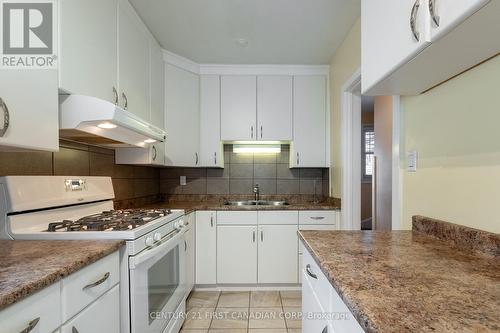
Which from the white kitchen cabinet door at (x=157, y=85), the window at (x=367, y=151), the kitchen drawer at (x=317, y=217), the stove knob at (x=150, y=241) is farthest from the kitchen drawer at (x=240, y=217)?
the window at (x=367, y=151)

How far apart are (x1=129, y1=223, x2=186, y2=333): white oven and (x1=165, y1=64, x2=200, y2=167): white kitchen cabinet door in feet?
3.02

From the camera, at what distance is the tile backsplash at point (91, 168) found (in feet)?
4.33

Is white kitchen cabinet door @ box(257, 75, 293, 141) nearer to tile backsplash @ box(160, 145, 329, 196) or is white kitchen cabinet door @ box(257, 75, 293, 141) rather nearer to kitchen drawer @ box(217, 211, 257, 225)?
tile backsplash @ box(160, 145, 329, 196)

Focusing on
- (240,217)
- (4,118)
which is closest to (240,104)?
(240,217)

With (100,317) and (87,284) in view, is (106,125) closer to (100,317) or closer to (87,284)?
(87,284)

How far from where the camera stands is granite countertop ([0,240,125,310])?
2.30 ft

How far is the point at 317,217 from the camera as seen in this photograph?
2.59 meters

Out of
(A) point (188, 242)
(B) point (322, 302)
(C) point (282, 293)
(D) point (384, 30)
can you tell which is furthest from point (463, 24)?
(C) point (282, 293)

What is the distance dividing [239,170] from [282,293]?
1375 millimetres

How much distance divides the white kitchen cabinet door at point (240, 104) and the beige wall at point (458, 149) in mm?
1656

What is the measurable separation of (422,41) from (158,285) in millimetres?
1694

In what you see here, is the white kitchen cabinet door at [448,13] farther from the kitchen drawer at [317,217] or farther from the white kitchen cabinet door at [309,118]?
the white kitchen cabinet door at [309,118]

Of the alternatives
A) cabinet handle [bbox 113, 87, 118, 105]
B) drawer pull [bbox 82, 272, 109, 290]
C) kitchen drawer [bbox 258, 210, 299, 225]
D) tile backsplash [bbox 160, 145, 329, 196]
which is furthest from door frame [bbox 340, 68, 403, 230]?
drawer pull [bbox 82, 272, 109, 290]

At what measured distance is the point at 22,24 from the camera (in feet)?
3.84
